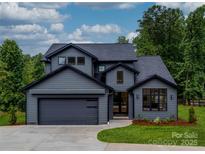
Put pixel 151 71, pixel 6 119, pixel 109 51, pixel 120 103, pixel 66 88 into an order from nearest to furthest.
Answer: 1. pixel 66 88
2. pixel 120 103
3. pixel 151 71
4. pixel 109 51
5. pixel 6 119

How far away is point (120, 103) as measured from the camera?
95.7 ft

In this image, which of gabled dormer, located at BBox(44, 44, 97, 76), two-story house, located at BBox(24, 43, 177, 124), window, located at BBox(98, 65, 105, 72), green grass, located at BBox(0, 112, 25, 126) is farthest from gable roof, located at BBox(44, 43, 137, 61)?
green grass, located at BBox(0, 112, 25, 126)

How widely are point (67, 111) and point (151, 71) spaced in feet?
27.1

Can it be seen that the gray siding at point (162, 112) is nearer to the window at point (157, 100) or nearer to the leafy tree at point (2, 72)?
the window at point (157, 100)

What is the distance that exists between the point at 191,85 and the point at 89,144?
3275cm

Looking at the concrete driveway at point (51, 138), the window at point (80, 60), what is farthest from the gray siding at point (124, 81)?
the concrete driveway at point (51, 138)

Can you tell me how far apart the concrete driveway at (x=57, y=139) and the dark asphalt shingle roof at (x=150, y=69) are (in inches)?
250

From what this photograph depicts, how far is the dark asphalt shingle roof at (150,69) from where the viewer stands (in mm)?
28825

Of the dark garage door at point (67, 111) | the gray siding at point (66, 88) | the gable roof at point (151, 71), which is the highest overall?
the gable roof at point (151, 71)

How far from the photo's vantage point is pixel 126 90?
92.8ft

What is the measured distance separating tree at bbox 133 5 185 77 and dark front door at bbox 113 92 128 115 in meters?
23.2

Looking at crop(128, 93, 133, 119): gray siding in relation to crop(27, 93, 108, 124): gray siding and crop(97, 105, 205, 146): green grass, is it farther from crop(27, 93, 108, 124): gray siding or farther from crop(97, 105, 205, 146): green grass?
crop(97, 105, 205, 146): green grass

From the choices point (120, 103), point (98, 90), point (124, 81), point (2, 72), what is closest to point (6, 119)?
point (2, 72)

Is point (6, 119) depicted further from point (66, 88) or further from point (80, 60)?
point (66, 88)
